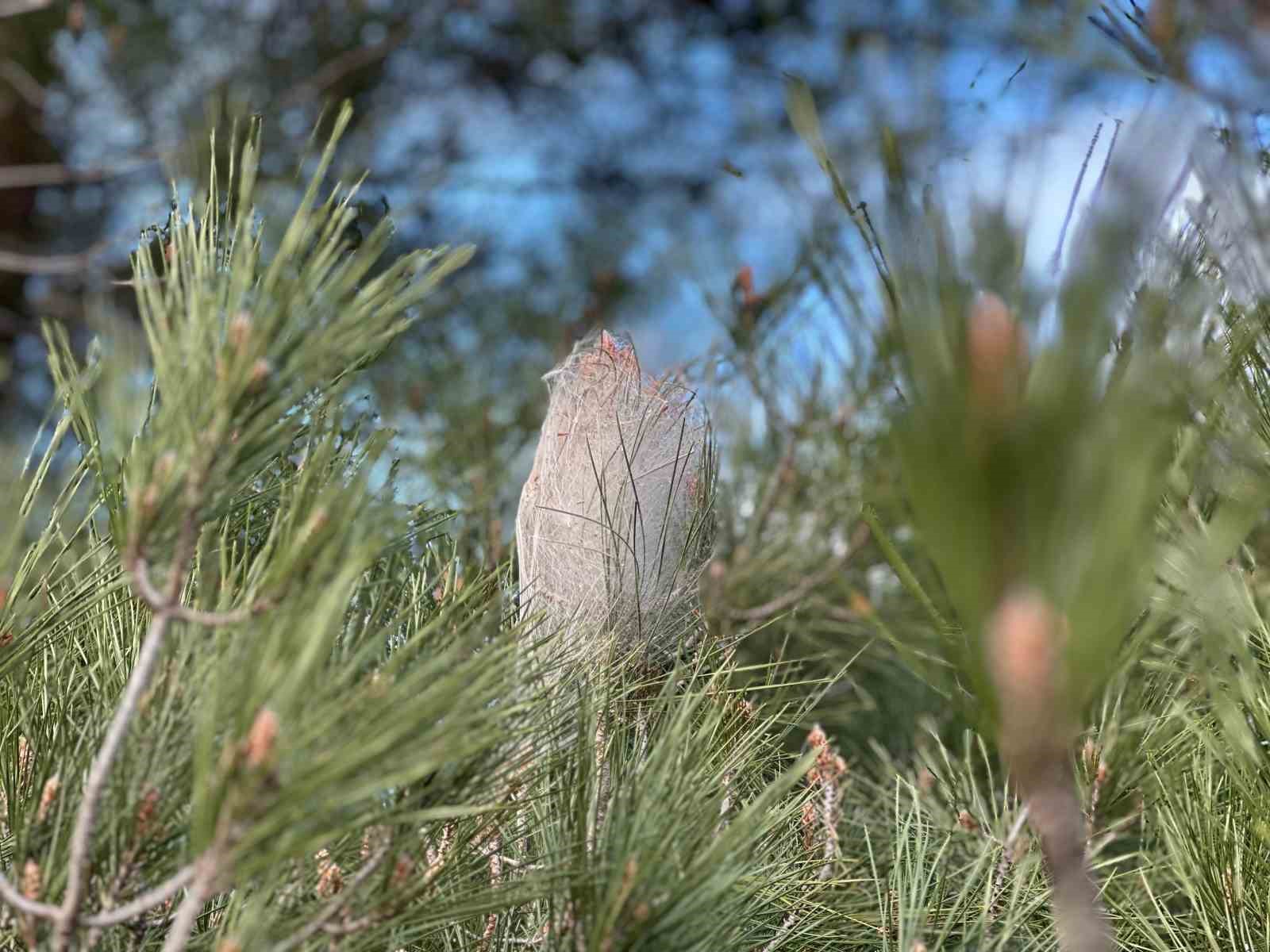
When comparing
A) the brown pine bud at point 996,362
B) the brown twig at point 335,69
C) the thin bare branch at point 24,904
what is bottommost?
the thin bare branch at point 24,904

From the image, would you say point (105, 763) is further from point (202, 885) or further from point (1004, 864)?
point (1004, 864)

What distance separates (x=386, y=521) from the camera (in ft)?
1.15

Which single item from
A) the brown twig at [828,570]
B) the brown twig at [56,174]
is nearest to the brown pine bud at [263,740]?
the brown twig at [828,570]

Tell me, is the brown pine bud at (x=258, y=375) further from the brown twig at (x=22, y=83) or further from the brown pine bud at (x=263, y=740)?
the brown twig at (x=22, y=83)

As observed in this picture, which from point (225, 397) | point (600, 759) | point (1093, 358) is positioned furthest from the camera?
point (600, 759)

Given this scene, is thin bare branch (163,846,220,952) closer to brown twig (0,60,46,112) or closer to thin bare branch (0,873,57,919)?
thin bare branch (0,873,57,919)

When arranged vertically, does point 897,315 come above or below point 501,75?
below

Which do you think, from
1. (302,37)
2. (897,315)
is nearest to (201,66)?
(302,37)

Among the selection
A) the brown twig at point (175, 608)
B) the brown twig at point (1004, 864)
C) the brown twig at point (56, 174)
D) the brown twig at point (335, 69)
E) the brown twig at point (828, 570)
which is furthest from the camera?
the brown twig at point (335, 69)

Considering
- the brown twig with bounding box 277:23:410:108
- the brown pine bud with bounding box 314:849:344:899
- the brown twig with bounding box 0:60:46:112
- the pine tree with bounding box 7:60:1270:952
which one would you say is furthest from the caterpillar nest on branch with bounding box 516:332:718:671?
the brown twig with bounding box 0:60:46:112

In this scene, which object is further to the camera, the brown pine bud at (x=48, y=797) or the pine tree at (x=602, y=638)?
the brown pine bud at (x=48, y=797)

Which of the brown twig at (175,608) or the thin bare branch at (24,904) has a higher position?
the brown twig at (175,608)

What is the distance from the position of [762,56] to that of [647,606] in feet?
5.52

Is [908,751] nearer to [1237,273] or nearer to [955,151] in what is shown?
[1237,273]
